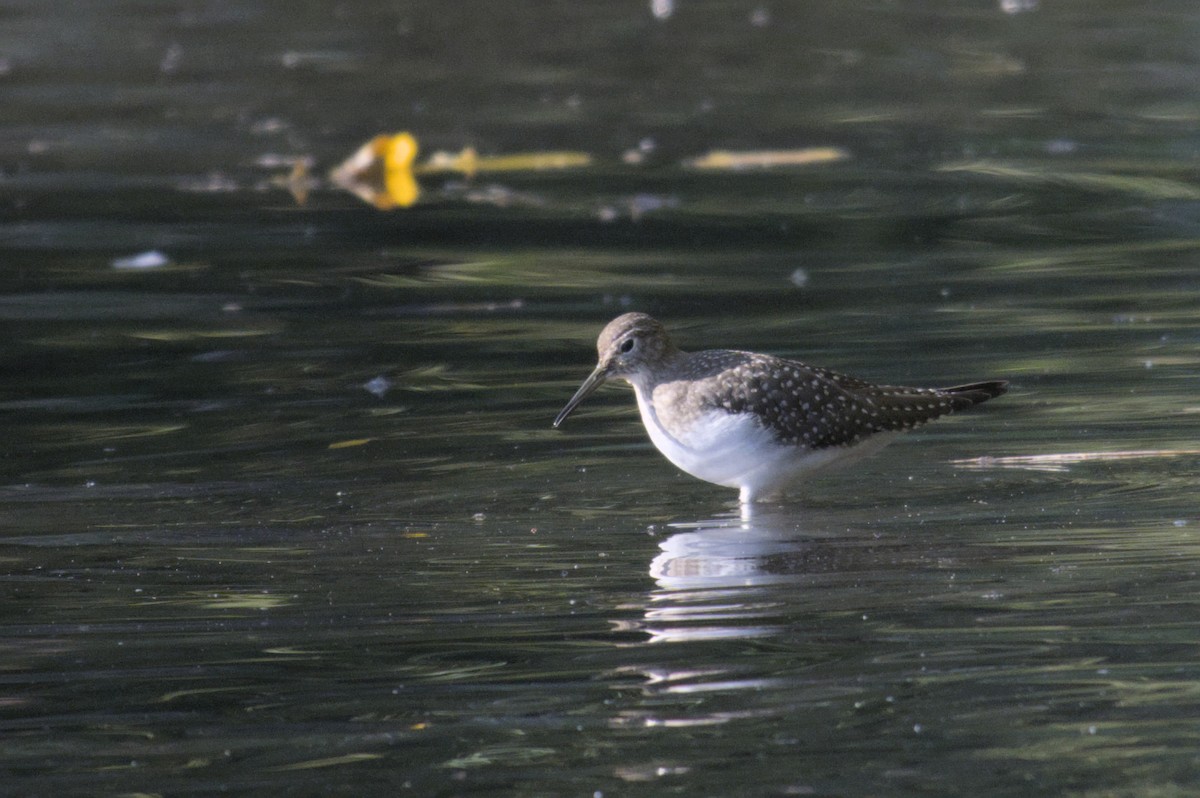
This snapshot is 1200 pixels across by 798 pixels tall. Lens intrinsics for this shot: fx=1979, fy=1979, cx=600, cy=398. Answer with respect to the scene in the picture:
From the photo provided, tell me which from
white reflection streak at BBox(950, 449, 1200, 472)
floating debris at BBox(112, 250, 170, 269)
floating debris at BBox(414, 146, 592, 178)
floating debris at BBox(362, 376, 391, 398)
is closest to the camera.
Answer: white reflection streak at BBox(950, 449, 1200, 472)

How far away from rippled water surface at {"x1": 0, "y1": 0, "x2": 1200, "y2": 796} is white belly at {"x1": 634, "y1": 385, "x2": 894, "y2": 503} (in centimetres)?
16

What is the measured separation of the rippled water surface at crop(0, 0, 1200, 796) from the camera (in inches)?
218

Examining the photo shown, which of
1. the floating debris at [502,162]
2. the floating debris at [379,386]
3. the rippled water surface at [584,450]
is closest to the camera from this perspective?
the rippled water surface at [584,450]

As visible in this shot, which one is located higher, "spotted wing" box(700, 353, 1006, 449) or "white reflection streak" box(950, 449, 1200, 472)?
"spotted wing" box(700, 353, 1006, 449)

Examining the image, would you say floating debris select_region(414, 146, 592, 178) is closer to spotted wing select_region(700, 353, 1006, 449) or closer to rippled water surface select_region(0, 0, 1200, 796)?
rippled water surface select_region(0, 0, 1200, 796)

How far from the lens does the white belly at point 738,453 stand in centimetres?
788

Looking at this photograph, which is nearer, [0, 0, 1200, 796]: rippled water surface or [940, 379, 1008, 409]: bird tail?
[0, 0, 1200, 796]: rippled water surface

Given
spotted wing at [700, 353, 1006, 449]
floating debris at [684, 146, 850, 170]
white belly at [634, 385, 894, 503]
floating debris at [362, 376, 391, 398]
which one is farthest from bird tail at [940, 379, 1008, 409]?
floating debris at [684, 146, 850, 170]

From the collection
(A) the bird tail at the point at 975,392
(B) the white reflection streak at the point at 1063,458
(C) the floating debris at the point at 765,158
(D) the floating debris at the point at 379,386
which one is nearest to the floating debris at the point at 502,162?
(C) the floating debris at the point at 765,158

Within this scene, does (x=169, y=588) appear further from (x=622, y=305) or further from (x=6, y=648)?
(x=622, y=305)

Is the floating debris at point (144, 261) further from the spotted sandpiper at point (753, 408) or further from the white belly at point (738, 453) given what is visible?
the white belly at point (738, 453)

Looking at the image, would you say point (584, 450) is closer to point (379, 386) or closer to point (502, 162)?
point (379, 386)

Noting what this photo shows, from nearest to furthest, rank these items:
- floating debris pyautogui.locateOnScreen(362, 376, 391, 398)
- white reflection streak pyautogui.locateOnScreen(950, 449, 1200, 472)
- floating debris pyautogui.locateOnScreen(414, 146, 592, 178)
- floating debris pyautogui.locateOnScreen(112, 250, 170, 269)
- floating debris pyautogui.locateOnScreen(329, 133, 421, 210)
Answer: white reflection streak pyautogui.locateOnScreen(950, 449, 1200, 472) → floating debris pyautogui.locateOnScreen(362, 376, 391, 398) → floating debris pyautogui.locateOnScreen(112, 250, 170, 269) → floating debris pyautogui.locateOnScreen(329, 133, 421, 210) → floating debris pyautogui.locateOnScreen(414, 146, 592, 178)

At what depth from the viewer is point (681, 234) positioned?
13180mm
